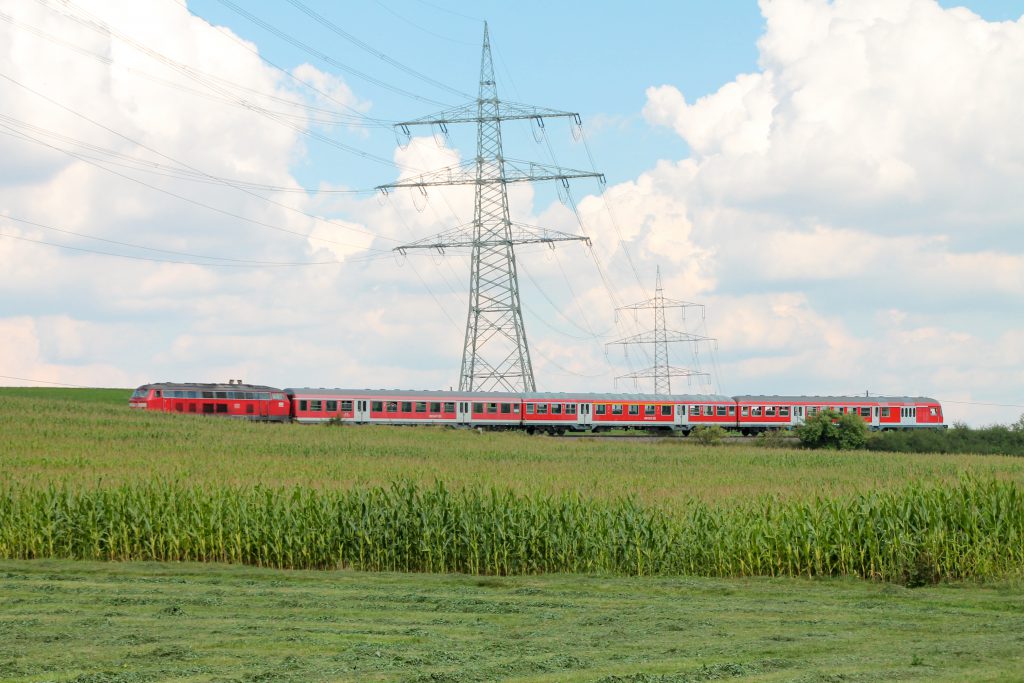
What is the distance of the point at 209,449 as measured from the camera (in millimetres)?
46125

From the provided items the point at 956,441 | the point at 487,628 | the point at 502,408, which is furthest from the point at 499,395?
the point at 487,628

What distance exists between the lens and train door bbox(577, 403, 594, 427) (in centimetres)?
7006

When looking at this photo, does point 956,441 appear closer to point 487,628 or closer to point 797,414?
point 797,414

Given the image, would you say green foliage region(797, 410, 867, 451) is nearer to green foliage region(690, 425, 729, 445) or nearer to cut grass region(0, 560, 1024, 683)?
green foliage region(690, 425, 729, 445)

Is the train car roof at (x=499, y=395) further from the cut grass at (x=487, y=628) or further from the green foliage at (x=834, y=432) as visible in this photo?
the cut grass at (x=487, y=628)

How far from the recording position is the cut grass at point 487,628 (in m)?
11.2

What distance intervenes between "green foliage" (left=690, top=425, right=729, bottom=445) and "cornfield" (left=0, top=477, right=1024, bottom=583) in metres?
40.5

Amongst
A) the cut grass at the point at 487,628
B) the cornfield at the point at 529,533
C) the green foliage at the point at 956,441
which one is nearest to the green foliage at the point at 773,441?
the green foliage at the point at 956,441

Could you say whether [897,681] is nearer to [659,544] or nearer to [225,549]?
[659,544]

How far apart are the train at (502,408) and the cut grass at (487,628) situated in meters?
48.7

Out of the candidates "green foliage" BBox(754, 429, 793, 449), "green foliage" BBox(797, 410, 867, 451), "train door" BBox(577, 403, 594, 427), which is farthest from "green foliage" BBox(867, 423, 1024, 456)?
"train door" BBox(577, 403, 594, 427)

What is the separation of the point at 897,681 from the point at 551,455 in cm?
3874

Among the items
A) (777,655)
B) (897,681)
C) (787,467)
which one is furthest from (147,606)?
(787,467)

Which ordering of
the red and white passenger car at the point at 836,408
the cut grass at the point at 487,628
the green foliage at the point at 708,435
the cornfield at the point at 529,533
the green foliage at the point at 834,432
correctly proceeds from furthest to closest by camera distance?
the red and white passenger car at the point at 836,408, the green foliage at the point at 834,432, the green foliage at the point at 708,435, the cornfield at the point at 529,533, the cut grass at the point at 487,628
